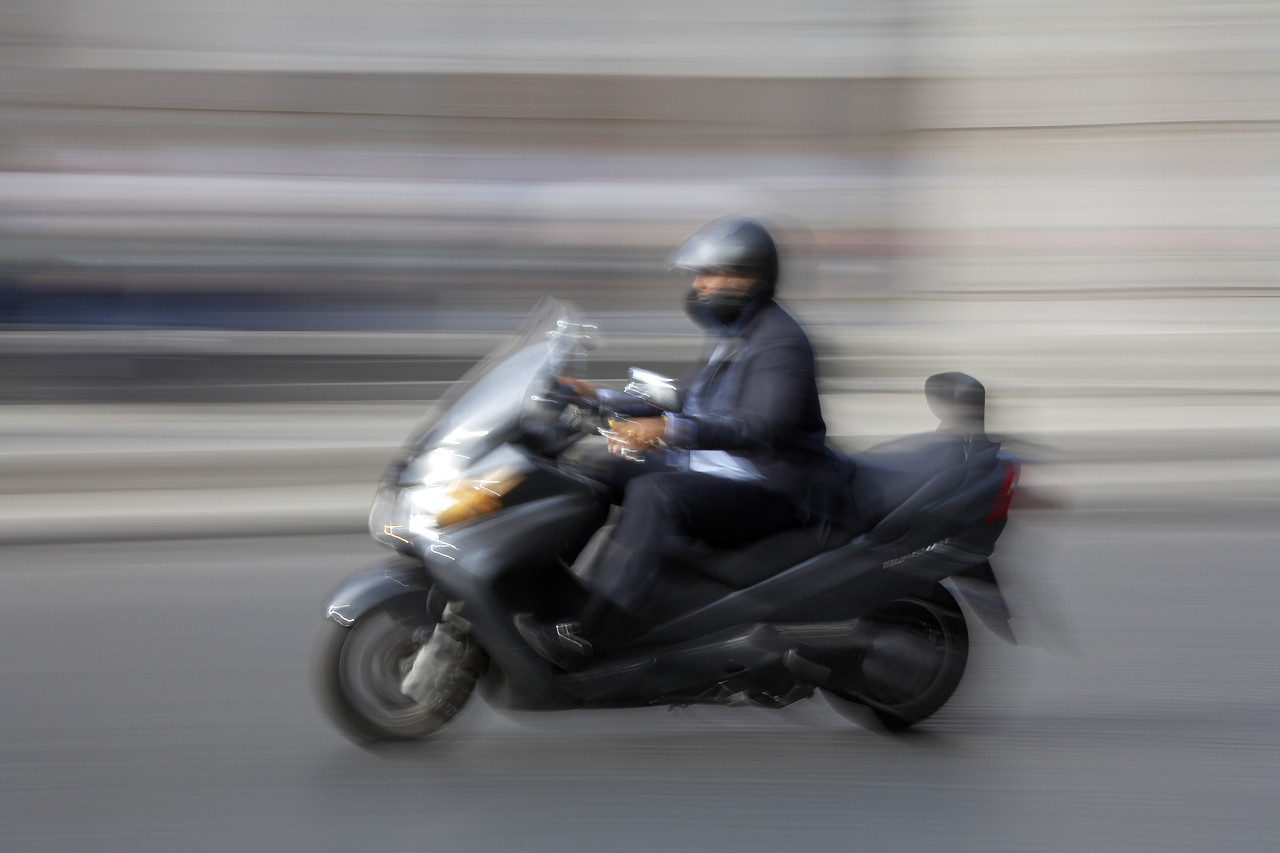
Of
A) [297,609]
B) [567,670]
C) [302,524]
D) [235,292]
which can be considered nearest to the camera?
[567,670]

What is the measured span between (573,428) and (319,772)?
1050 mm

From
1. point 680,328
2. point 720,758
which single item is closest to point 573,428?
point 720,758

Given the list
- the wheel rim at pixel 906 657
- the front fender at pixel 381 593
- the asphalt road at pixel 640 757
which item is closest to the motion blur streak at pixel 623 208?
the asphalt road at pixel 640 757

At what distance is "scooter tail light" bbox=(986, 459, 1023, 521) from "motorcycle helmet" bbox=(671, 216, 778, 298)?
30.4 inches

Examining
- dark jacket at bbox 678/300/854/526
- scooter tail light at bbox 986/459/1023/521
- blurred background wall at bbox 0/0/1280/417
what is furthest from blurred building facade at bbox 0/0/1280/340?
dark jacket at bbox 678/300/854/526

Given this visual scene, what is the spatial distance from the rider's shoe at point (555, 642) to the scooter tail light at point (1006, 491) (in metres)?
1.10

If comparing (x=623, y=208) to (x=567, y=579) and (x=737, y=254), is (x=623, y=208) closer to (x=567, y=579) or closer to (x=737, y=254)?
(x=737, y=254)

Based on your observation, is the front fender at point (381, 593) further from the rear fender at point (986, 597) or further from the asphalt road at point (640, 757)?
the rear fender at point (986, 597)

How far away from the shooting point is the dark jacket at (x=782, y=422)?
357 centimetres

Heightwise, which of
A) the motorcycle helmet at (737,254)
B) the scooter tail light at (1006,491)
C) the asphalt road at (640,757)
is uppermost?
the motorcycle helmet at (737,254)

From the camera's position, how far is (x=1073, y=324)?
10078 millimetres

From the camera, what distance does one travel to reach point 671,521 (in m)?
3.51

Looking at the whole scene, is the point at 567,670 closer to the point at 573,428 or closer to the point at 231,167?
the point at 573,428

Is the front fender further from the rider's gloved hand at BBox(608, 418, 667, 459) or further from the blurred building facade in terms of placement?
the blurred building facade
